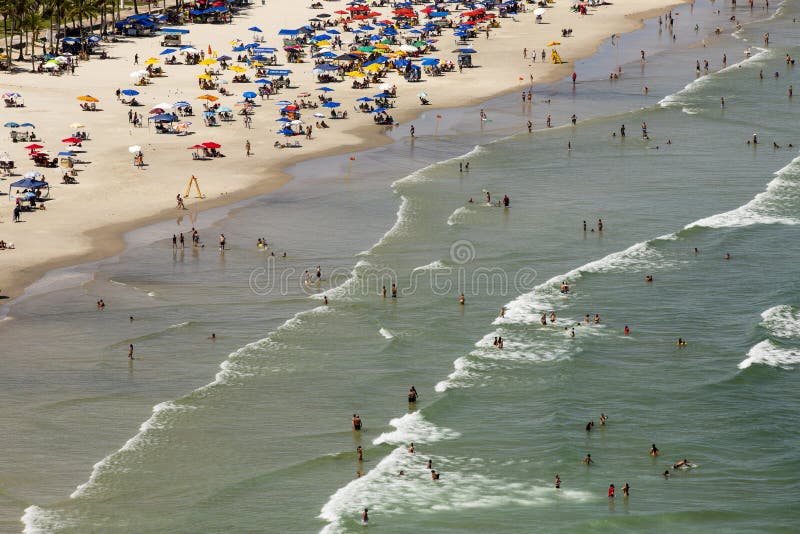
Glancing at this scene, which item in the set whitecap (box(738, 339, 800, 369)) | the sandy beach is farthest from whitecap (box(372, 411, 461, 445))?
the sandy beach

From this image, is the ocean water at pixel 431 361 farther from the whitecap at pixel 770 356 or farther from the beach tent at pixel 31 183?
the beach tent at pixel 31 183

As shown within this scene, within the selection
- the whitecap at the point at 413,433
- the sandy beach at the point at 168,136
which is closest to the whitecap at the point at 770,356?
the whitecap at the point at 413,433

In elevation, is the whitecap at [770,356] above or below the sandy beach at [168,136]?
below

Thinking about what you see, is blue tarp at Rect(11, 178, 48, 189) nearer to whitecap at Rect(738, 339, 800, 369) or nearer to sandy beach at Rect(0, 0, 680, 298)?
sandy beach at Rect(0, 0, 680, 298)

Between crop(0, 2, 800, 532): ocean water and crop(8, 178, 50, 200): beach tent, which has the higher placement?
crop(8, 178, 50, 200): beach tent

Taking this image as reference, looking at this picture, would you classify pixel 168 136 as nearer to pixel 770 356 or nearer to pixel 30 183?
pixel 30 183

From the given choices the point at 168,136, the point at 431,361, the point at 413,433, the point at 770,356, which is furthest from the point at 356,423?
the point at 168,136
